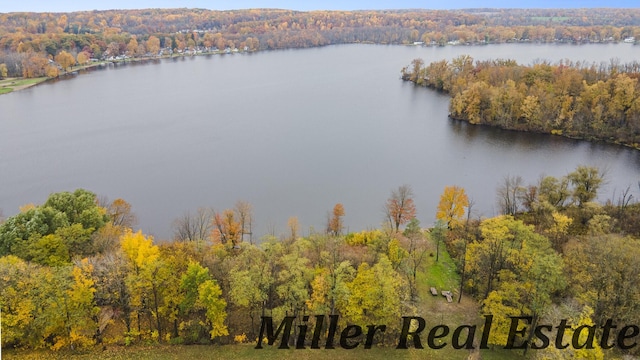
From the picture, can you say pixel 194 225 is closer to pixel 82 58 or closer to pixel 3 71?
pixel 3 71

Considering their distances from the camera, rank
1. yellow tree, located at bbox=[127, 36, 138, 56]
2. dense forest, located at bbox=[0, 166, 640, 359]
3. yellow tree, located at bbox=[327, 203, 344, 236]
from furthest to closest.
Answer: yellow tree, located at bbox=[127, 36, 138, 56] → yellow tree, located at bbox=[327, 203, 344, 236] → dense forest, located at bbox=[0, 166, 640, 359]

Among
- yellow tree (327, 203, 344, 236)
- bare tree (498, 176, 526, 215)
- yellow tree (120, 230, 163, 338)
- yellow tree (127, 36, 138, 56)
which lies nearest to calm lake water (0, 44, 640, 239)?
bare tree (498, 176, 526, 215)

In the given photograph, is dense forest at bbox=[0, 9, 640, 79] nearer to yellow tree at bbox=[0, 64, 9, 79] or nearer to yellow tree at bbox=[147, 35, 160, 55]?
yellow tree at bbox=[0, 64, 9, 79]

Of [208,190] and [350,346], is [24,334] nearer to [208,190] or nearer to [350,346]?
[350,346]

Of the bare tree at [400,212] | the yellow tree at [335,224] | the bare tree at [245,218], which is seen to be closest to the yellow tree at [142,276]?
the bare tree at [245,218]

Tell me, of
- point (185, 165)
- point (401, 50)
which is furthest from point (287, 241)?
point (401, 50)

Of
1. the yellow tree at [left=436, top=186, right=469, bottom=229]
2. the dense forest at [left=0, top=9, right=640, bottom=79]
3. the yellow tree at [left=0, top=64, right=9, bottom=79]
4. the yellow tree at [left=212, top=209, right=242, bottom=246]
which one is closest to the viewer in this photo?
the yellow tree at [left=212, top=209, right=242, bottom=246]
